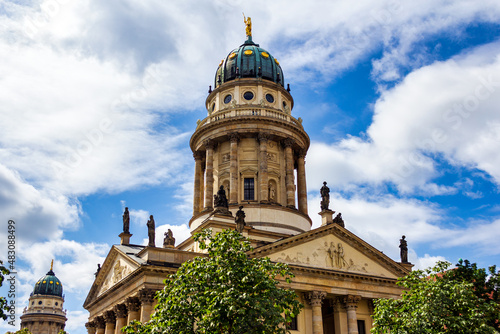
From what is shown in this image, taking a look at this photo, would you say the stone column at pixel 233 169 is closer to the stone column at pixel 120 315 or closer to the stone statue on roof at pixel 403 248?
the stone column at pixel 120 315

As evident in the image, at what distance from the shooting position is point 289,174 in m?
51.4

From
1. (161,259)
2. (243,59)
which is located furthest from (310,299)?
(243,59)

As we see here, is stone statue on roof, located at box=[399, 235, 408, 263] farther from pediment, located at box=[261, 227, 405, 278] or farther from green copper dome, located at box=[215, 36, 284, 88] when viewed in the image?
green copper dome, located at box=[215, 36, 284, 88]

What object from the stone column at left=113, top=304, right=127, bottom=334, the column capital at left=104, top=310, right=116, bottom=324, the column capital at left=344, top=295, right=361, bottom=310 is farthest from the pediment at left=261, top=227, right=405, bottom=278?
the column capital at left=104, top=310, right=116, bottom=324

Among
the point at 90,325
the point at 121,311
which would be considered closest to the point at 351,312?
the point at 121,311

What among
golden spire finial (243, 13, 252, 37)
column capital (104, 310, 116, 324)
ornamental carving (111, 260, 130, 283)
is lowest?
column capital (104, 310, 116, 324)

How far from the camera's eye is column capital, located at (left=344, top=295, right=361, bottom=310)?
39.3m

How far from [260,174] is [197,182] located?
27.1ft

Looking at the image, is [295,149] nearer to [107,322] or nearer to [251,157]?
[251,157]

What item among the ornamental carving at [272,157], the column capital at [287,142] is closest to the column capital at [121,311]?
the ornamental carving at [272,157]

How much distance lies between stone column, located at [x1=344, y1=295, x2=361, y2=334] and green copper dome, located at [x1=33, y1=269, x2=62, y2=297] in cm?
9698

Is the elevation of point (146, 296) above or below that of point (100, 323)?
above

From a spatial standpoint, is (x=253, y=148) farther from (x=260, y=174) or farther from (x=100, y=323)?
(x=100, y=323)

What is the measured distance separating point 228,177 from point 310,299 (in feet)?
55.2
